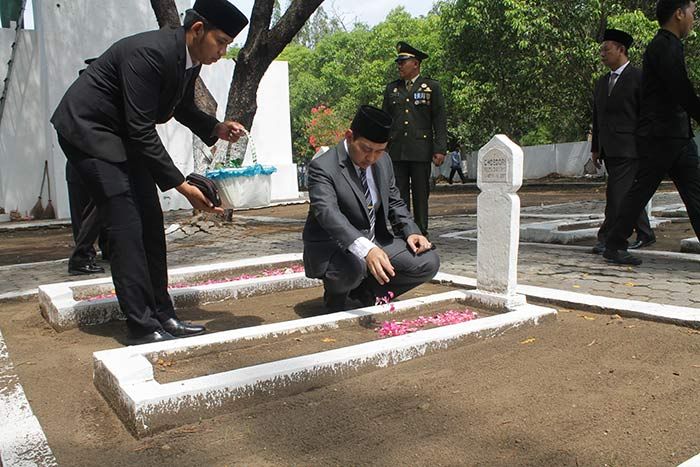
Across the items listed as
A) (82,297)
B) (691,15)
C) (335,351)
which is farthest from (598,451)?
(691,15)

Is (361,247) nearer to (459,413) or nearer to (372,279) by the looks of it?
(372,279)

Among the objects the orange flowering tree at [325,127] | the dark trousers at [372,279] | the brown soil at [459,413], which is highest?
the orange flowering tree at [325,127]

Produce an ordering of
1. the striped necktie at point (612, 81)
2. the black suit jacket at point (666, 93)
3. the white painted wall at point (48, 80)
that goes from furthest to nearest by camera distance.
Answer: the white painted wall at point (48, 80) < the striped necktie at point (612, 81) < the black suit jacket at point (666, 93)

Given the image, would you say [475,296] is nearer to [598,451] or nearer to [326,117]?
[598,451]

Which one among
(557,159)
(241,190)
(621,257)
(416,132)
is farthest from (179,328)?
(557,159)

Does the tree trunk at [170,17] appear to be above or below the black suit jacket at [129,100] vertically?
above

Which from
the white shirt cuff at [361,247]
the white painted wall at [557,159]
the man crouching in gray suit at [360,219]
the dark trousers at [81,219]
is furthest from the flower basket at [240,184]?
the white painted wall at [557,159]

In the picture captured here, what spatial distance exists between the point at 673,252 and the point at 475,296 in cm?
273

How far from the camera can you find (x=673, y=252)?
5.87 meters

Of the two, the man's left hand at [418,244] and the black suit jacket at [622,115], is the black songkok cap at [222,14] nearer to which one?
the man's left hand at [418,244]

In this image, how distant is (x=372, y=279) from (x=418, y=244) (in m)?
0.46

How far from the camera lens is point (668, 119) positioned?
5.09 m

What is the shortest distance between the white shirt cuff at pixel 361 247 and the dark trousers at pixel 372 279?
0.37m

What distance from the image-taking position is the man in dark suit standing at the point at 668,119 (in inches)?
194
